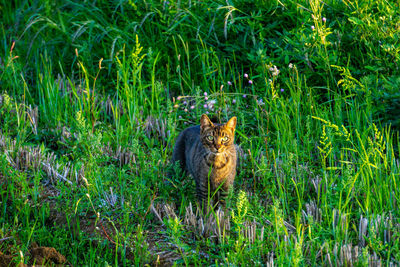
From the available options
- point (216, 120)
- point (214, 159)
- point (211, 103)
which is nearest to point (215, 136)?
point (214, 159)

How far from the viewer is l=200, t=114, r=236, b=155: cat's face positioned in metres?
4.14

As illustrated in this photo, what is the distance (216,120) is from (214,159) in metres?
1.27

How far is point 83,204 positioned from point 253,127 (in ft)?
6.65

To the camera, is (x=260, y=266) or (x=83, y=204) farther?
(x=83, y=204)

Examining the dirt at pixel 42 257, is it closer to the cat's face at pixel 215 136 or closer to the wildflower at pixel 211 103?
the cat's face at pixel 215 136

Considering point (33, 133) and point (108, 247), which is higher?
point (33, 133)

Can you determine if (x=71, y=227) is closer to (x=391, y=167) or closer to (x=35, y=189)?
(x=35, y=189)

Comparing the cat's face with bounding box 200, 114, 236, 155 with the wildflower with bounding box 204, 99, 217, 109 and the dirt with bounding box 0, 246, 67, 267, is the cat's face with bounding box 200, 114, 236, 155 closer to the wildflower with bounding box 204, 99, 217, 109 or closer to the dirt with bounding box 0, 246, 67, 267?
the wildflower with bounding box 204, 99, 217, 109

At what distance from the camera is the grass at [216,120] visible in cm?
371

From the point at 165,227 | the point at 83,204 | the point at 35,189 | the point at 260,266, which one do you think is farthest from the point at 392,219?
the point at 35,189

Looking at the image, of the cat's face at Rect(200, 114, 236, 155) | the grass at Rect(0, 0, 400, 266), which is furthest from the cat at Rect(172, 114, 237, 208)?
the grass at Rect(0, 0, 400, 266)

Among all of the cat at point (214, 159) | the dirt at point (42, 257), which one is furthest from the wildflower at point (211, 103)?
the dirt at point (42, 257)

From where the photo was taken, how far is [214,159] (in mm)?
4258

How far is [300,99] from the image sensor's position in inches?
217
